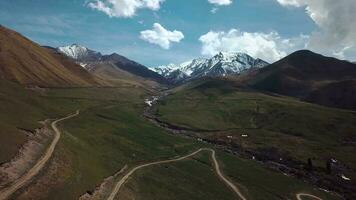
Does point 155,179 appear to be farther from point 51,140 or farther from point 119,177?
point 51,140

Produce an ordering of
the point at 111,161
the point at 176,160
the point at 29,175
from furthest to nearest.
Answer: the point at 176,160 < the point at 111,161 < the point at 29,175

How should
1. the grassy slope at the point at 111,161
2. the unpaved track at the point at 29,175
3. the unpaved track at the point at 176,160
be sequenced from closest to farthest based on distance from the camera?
the unpaved track at the point at 29,175 → the grassy slope at the point at 111,161 → the unpaved track at the point at 176,160

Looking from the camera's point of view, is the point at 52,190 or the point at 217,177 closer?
the point at 52,190

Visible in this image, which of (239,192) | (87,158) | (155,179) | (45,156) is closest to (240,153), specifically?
(239,192)

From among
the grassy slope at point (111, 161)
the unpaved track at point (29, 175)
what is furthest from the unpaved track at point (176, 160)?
the unpaved track at point (29, 175)

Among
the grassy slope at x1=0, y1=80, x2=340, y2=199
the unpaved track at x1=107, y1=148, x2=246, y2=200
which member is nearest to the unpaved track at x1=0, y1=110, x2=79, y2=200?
the grassy slope at x1=0, y1=80, x2=340, y2=199

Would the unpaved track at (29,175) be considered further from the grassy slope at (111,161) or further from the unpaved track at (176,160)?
the unpaved track at (176,160)

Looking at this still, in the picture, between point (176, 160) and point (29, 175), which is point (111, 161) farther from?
point (29, 175)

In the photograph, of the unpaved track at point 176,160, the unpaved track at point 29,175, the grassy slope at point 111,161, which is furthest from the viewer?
the unpaved track at point 176,160

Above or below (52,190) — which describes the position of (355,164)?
above

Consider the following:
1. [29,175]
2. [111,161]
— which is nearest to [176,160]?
[111,161]

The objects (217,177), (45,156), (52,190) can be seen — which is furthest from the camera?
(217,177)
